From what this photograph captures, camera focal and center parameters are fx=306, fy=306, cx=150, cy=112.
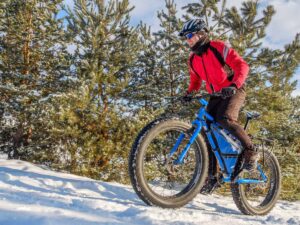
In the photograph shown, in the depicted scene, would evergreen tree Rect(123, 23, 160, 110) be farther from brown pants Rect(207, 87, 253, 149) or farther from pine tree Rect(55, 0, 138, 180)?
brown pants Rect(207, 87, 253, 149)

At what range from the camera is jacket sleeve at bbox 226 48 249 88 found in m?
3.61

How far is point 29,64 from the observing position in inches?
457

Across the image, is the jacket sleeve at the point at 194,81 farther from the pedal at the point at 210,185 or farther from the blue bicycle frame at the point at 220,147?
the pedal at the point at 210,185

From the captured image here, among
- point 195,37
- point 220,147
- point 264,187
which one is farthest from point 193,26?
point 264,187

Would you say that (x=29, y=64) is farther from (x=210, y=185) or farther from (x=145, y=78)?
(x=210, y=185)

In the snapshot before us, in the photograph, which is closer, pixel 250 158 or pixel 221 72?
pixel 250 158

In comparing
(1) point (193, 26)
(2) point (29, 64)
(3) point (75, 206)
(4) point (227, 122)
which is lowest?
(3) point (75, 206)

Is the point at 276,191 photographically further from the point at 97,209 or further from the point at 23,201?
the point at 23,201

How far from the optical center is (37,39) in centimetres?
1164

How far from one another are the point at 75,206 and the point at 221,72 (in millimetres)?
2426

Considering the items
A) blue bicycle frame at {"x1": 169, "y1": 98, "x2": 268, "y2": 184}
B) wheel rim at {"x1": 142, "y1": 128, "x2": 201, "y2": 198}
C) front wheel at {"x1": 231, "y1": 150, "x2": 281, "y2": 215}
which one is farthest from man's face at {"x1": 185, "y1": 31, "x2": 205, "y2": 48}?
front wheel at {"x1": 231, "y1": 150, "x2": 281, "y2": 215}

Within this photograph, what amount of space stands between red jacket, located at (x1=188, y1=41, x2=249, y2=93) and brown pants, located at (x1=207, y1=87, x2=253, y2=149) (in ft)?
0.75

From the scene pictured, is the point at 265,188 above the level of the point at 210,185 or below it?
above

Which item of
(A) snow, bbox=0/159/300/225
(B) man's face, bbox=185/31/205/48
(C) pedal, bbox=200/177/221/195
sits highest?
(B) man's face, bbox=185/31/205/48
